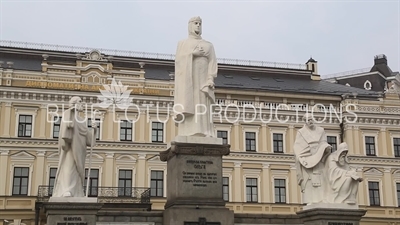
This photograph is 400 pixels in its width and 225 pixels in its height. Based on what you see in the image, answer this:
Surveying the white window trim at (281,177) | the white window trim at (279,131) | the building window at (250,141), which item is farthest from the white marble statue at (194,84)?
the white window trim at (279,131)

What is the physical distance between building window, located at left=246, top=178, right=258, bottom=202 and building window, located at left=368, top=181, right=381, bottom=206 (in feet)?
26.7

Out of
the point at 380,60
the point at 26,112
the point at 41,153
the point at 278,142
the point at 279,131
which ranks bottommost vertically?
the point at 41,153

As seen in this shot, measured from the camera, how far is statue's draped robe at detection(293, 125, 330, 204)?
42.8ft

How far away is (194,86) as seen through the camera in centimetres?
1315

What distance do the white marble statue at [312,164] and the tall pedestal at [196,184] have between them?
191 cm

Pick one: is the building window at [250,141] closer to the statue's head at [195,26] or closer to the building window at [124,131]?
the building window at [124,131]

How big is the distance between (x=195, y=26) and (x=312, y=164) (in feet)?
13.5

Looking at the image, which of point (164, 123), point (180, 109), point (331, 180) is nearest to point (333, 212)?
point (331, 180)

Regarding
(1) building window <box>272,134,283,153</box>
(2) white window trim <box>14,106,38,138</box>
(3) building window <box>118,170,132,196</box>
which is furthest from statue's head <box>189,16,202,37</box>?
(1) building window <box>272,134,283,153</box>

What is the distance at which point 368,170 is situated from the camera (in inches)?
1601

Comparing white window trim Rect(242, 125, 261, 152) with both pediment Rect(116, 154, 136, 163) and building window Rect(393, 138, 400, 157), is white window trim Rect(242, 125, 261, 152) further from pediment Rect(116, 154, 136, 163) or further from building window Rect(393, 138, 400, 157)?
building window Rect(393, 138, 400, 157)

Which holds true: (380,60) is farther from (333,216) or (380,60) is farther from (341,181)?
(333,216)

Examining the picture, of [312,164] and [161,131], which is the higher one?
[161,131]

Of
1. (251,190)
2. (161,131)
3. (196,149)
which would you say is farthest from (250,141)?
(196,149)
